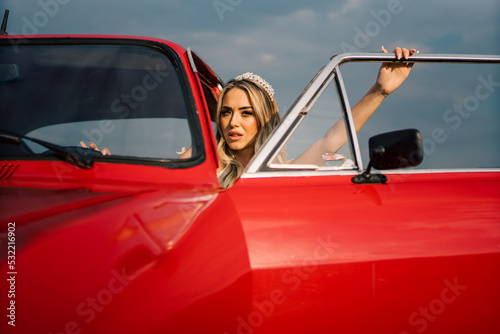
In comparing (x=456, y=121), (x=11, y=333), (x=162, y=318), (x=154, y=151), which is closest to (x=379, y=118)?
(x=456, y=121)

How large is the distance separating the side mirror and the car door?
5.3 inches

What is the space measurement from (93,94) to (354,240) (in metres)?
1.39

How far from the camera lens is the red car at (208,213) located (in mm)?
1302

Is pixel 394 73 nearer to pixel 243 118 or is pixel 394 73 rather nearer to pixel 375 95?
pixel 375 95

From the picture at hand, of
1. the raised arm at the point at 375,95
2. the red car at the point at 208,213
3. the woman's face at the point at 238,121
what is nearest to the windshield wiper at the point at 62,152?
the red car at the point at 208,213

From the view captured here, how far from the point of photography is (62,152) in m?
1.62

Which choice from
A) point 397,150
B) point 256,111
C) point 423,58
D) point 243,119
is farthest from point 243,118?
point 397,150

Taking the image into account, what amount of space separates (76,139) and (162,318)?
109cm

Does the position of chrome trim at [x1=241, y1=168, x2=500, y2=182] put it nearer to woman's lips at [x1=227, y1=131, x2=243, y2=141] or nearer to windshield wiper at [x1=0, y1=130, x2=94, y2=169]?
windshield wiper at [x1=0, y1=130, x2=94, y2=169]

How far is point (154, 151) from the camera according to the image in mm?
1812

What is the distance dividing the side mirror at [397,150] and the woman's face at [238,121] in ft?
5.09

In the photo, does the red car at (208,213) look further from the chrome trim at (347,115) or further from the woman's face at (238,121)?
the woman's face at (238,121)

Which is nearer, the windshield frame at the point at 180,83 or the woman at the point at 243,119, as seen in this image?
the windshield frame at the point at 180,83

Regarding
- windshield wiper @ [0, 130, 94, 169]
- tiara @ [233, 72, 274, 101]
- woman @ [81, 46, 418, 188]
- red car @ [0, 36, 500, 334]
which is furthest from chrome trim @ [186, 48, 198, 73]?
tiara @ [233, 72, 274, 101]
